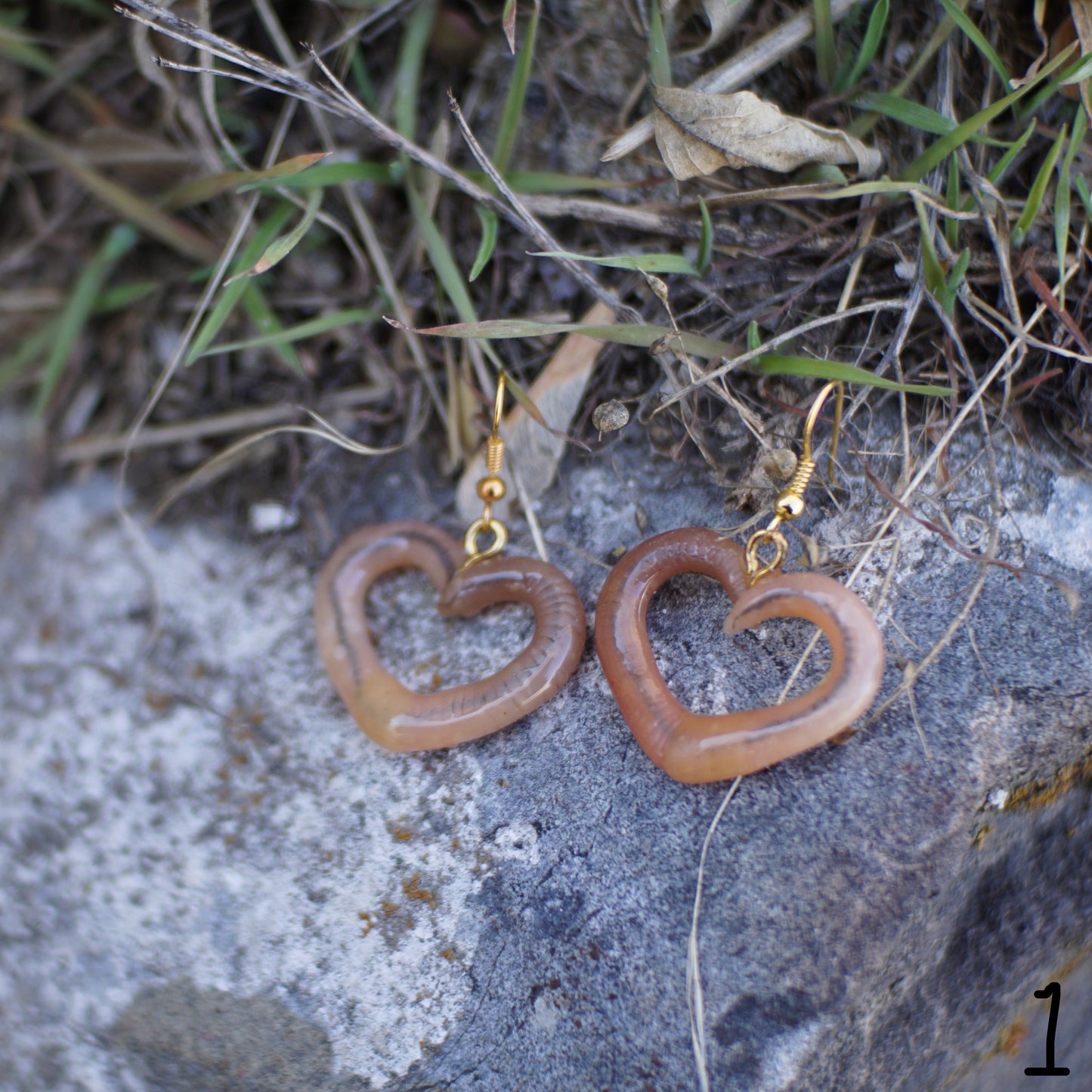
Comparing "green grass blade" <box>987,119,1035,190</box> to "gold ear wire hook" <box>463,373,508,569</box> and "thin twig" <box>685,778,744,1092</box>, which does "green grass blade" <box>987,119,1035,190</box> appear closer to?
"gold ear wire hook" <box>463,373,508,569</box>

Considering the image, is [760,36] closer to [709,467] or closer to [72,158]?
[709,467]

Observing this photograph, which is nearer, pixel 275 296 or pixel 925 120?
pixel 925 120

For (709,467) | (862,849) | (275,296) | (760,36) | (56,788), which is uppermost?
(760,36)

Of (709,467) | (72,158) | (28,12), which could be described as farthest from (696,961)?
(28,12)

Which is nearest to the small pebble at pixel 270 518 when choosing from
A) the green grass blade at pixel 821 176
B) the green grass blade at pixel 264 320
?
the green grass blade at pixel 264 320

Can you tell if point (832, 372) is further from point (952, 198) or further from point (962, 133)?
point (962, 133)

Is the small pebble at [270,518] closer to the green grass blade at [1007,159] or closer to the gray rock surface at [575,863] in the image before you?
the gray rock surface at [575,863]

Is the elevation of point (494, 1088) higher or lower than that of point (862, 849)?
lower
